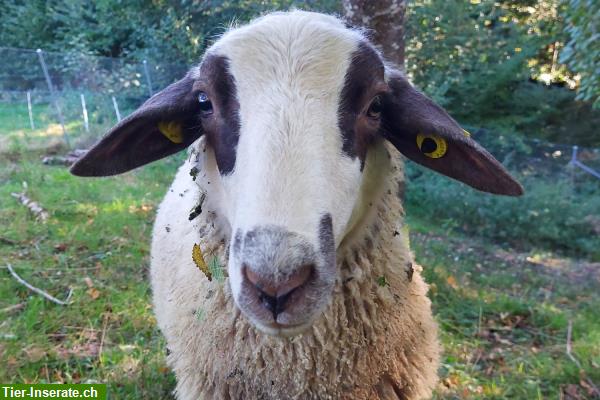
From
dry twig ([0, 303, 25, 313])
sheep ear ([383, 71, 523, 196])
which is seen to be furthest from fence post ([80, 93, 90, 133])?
sheep ear ([383, 71, 523, 196])

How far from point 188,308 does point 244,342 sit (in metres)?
0.40

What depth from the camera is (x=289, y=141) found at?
5.00 ft

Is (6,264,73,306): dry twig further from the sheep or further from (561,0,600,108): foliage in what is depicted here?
(561,0,600,108): foliage

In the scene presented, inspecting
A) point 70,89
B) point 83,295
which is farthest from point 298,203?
point 70,89

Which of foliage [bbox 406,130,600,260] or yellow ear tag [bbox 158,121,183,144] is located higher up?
yellow ear tag [bbox 158,121,183,144]

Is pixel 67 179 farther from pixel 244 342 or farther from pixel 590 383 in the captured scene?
pixel 590 383

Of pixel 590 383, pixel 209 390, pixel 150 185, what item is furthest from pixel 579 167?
pixel 209 390

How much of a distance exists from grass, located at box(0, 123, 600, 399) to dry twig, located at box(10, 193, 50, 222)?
75mm

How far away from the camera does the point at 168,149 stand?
7.23ft

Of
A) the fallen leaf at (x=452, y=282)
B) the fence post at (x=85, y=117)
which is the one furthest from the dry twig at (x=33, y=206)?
the fence post at (x=85, y=117)

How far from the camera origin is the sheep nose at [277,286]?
1.32 m

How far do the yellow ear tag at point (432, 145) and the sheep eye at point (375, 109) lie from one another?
21 cm

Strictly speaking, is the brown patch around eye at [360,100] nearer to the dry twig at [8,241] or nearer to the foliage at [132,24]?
the foliage at [132,24]

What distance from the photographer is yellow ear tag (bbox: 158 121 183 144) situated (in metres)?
2.10
